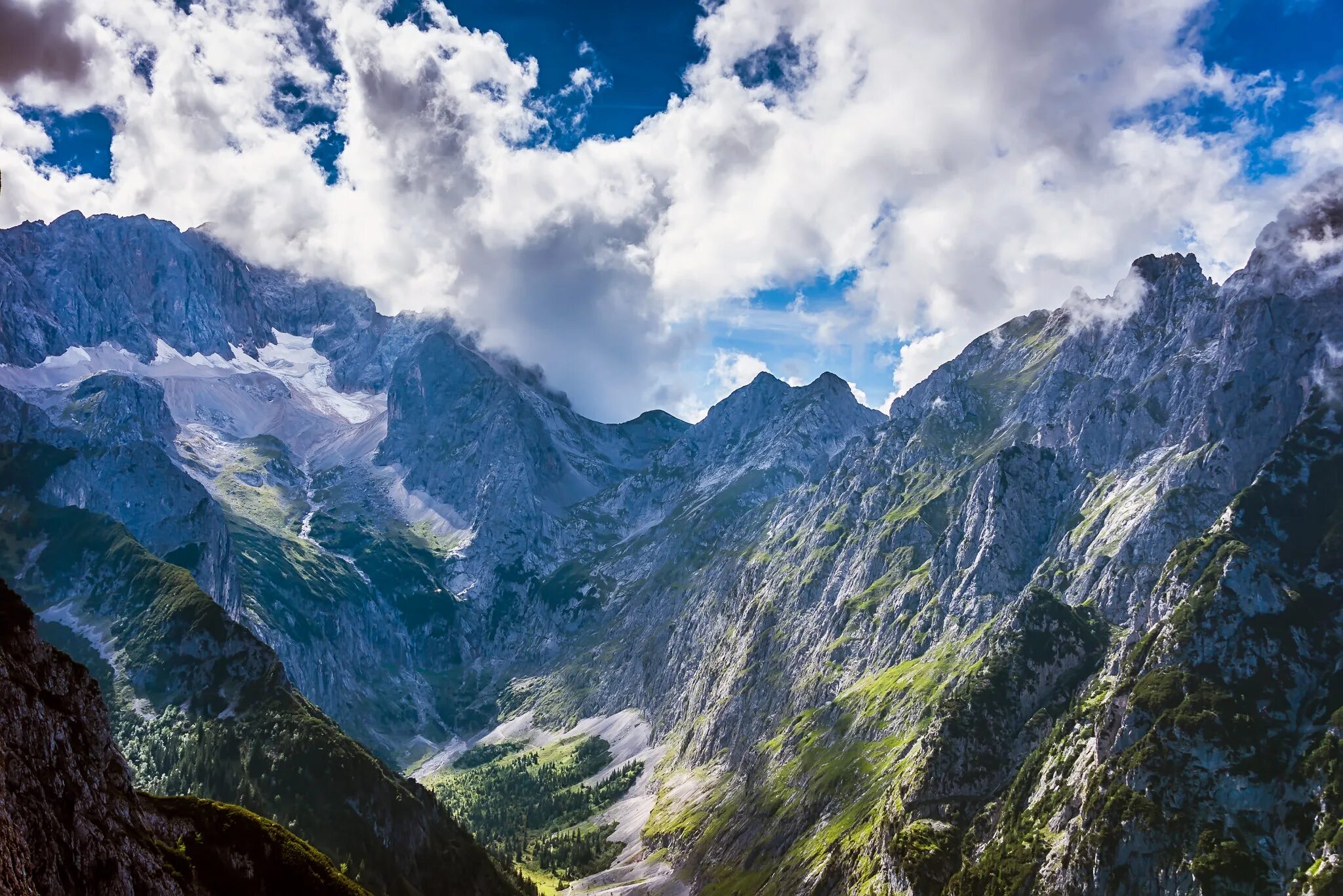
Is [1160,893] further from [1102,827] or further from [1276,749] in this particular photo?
[1276,749]

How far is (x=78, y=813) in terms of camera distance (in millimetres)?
74062

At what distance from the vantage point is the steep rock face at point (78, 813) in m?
67.8

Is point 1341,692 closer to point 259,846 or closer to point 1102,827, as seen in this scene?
point 1102,827

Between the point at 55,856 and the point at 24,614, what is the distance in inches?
866

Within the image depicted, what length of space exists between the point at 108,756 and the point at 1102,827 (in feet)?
595

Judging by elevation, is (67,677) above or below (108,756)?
above

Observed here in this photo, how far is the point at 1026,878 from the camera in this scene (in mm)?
195125

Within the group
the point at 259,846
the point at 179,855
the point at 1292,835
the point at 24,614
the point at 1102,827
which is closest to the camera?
the point at 24,614

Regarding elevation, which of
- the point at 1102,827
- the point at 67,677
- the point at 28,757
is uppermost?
the point at 67,677

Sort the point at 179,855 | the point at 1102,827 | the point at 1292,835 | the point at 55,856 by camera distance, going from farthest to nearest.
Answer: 1. the point at 1102,827
2. the point at 1292,835
3. the point at 179,855
4. the point at 55,856

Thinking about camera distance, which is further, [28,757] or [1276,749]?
[1276,749]

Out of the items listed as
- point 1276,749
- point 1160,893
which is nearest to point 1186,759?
point 1276,749

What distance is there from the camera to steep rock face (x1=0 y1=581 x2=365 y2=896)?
222 feet

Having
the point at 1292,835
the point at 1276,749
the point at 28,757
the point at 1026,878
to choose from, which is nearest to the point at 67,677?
the point at 28,757
